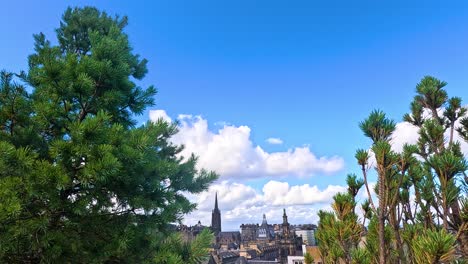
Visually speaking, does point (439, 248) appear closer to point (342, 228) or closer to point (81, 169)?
point (342, 228)

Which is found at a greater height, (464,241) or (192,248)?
(464,241)

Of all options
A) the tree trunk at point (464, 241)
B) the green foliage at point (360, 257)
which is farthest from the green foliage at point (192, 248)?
the tree trunk at point (464, 241)

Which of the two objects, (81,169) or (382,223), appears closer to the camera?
(382,223)

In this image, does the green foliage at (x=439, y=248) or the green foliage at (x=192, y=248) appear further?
the green foliage at (x=192, y=248)

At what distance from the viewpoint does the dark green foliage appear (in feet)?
13.4

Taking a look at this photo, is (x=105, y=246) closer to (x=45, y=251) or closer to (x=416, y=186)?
(x=45, y=251)

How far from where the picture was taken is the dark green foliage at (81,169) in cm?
409

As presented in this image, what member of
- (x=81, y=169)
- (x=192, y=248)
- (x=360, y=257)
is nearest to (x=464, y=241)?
(x=360, y=257)

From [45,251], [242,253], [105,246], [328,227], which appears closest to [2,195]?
[45,251]

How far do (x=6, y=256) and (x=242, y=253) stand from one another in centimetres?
7694

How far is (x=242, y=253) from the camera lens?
74.2 metres

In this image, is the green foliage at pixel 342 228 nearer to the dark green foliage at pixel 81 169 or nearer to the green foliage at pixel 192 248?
the green foliage at pixel 192 248

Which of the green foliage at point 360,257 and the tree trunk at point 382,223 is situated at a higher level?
the tree trunk at point 382,223

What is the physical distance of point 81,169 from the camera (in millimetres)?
4262
